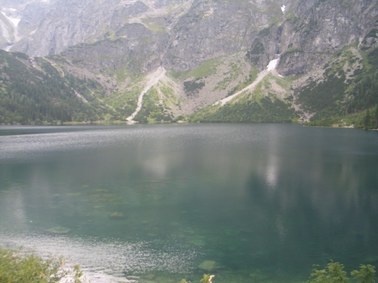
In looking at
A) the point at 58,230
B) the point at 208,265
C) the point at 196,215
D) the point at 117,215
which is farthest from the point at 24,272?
the point at 196,215

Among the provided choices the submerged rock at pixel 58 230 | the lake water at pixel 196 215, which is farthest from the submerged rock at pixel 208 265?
the submerged rock at pixel 58 230

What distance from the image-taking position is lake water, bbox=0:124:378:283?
45.2m

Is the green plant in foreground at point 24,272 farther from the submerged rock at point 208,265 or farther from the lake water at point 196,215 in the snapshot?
the submerged rock at point 208,265

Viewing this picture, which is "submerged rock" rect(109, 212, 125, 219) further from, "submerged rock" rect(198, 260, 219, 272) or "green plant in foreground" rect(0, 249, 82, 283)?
"green plant in foreground" rect(0, 249, 82, 283)

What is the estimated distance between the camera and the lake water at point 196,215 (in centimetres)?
4519

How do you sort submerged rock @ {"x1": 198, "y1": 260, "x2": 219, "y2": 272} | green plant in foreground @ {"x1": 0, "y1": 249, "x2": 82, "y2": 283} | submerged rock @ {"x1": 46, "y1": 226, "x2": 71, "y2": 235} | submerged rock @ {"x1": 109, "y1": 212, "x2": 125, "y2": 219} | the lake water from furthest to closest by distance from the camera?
submerged rock @ {"x1": 109, "y1": 212, "x2": 125, "y2": 219}, submerged rock @ {"x1": 46, "y1": 226, "x2": 71, "y2": 235}, the lake water, submerged rock @ {"x1": 198, "y1": 260, "x2": 219, "y2": 272}, green plant in foreground @ {"x1": 0, "y1": 249, "x2": 82, "y2": 283}

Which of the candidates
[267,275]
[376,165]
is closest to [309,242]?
[267,275]

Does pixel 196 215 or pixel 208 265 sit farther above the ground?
pixel 208 265

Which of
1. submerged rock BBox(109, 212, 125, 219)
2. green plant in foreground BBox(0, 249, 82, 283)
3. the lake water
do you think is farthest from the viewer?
submerged rock BBox(109, 212, 125, 219)

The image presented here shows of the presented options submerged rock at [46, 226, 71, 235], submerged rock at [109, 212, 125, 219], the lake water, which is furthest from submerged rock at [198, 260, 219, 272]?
submerged rock at [109, 212, 125, 219]

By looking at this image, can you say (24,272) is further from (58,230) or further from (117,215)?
(117,215)

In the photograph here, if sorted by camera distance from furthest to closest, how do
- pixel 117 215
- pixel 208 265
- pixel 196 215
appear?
pixel 117 215 < pixel 196 215 < pixel 208 265

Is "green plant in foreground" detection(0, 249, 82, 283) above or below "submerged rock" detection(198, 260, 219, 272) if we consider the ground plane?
above

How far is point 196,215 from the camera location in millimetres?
63906
